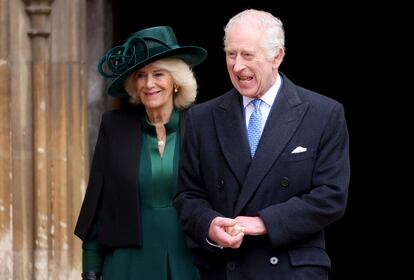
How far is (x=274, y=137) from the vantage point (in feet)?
13.9

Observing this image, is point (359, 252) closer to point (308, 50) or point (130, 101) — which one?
point (308, 50)

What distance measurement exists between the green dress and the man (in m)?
0.77

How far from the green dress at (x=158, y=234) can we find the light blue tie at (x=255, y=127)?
2.75ft

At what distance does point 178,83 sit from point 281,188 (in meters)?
1.16

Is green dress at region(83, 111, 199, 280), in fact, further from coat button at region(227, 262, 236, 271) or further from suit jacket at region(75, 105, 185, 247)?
coat button at region(227, 262, 236, 271)

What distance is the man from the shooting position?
4164mm

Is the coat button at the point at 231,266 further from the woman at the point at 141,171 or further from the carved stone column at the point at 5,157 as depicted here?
the carved stone column at the point at 5,157

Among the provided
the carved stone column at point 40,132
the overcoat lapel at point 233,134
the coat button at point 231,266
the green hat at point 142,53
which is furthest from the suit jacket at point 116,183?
the carved stone column at point 40,132

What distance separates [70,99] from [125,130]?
1.63 metres

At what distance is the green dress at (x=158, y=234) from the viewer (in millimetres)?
5113

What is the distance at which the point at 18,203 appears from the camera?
6.83m

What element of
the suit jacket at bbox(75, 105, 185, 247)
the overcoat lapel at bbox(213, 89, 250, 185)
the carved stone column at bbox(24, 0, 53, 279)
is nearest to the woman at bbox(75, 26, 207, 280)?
the suit jacket at bbox(75, 105, 185, 247)

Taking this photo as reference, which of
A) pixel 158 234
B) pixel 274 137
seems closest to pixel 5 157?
pixel 158 234

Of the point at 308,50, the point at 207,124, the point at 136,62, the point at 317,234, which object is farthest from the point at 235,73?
the point at 308,50
